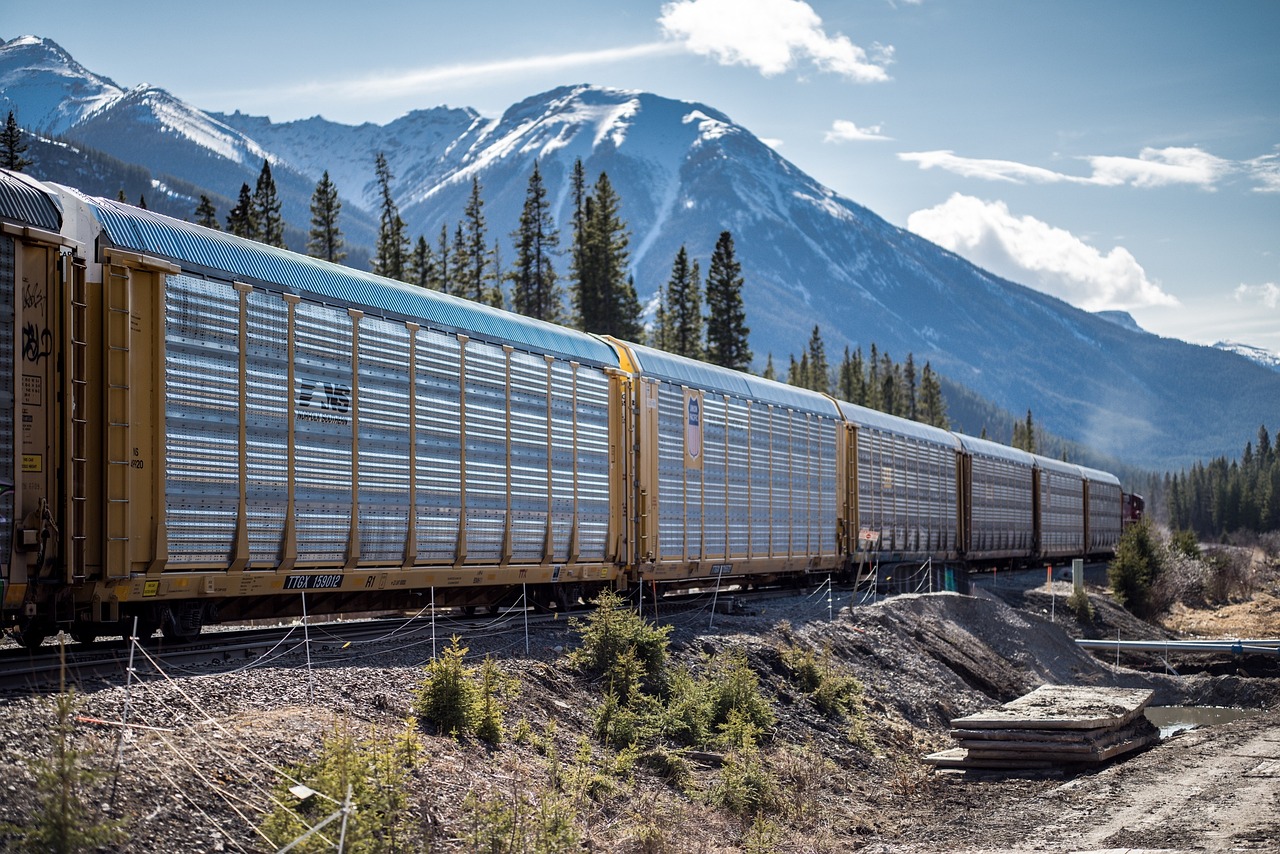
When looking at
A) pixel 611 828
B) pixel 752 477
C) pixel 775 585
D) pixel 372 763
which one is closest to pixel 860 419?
pixel 775 585

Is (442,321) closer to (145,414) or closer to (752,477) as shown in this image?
(145,414)

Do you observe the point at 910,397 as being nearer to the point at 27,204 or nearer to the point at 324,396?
the point at 324,396

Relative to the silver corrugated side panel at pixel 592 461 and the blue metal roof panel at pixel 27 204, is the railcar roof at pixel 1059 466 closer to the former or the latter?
the silver corrugated side panel at pixel 592 461

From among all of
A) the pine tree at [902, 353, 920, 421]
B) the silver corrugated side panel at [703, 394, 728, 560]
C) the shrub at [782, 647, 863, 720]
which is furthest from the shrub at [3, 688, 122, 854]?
the pine tree at [902, 353, 920, 421]

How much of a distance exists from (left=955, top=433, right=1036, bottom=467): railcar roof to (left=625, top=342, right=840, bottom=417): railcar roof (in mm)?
11022

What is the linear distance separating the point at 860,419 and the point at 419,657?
19203mm

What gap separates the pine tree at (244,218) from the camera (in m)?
59.7

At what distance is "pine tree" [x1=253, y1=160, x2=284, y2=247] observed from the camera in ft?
211

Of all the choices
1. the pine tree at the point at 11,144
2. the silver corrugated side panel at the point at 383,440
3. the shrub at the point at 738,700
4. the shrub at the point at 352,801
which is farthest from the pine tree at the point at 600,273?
the shrub at the point at 352,801

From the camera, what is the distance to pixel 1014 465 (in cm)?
4594

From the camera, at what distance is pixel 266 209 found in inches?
2596

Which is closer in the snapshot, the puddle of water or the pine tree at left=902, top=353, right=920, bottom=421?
the puddle of water

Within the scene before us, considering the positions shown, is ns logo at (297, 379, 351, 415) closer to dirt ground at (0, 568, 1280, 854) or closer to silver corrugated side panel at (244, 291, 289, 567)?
silver corrugated side panel at (244, 291, 289, 567)

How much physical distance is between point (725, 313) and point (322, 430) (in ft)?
216
